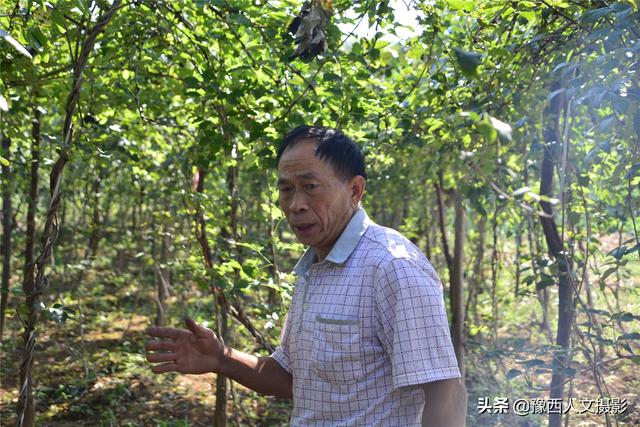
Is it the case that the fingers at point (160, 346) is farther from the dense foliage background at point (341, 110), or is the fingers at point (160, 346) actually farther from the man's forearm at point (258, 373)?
the dense foliage background at point (341, 110)

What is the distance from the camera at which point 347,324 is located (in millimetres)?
1702

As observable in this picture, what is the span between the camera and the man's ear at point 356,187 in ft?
6.39

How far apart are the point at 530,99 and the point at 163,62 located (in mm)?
2047

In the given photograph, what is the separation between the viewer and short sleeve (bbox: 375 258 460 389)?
61.8 inches

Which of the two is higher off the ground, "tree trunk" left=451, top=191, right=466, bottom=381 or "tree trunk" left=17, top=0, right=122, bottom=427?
"tree trunk" left=451, top=191, right=466, bottom=381

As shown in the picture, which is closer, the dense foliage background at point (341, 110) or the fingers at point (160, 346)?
the fingers at point (160, 346)

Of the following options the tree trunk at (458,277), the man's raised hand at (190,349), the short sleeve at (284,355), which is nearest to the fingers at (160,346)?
the man's raised hand at (190,349)

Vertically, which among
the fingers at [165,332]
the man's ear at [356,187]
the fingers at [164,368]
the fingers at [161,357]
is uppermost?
the man's ear at [356,187]

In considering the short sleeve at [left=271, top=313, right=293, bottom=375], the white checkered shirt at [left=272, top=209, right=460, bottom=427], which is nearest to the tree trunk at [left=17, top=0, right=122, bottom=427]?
the short sleeve at [left=271, top=313, right=293, bottom=375]

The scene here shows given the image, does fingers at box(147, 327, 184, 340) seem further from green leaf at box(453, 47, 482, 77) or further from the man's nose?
green leaf at box(453, 47, 482, 77)

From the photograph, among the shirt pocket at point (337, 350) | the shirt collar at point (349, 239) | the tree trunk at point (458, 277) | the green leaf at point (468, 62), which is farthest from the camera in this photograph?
the tree trunk at point (458, 277)

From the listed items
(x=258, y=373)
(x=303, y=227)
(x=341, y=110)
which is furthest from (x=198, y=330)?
(x=341, y=110)

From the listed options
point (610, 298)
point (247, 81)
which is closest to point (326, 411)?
point (247, 81)

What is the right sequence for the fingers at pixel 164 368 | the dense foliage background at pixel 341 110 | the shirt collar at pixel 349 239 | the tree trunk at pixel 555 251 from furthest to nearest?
the tree trunk at pixel 555 251 < the dense foliage background at pixel 341 110 < the fingers at pixel 164 368 < the shirt collar at pixel 349 239
